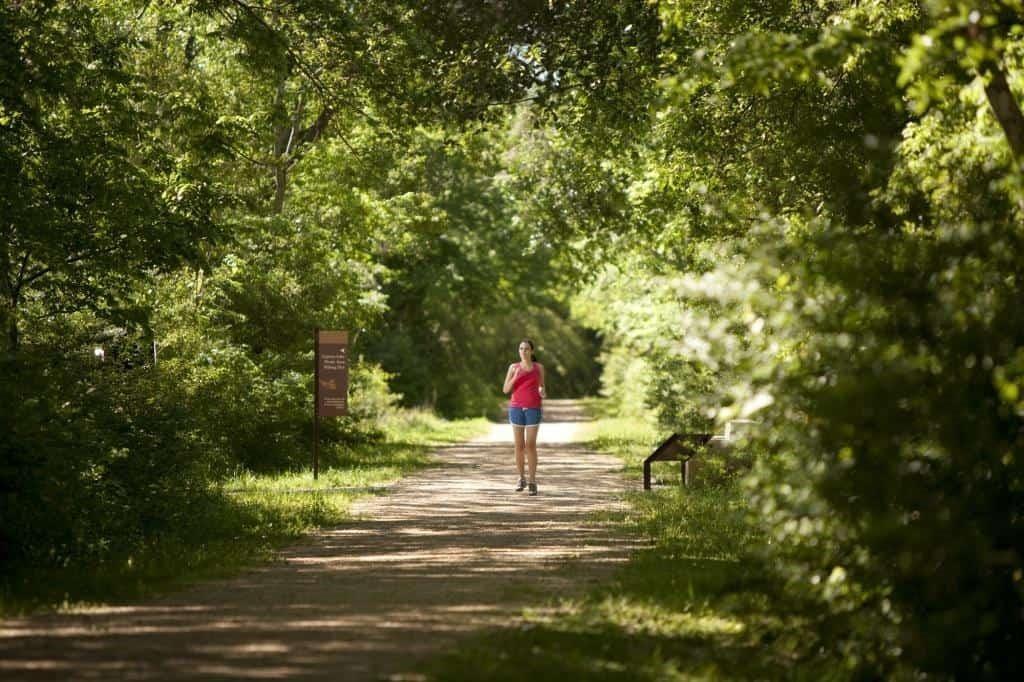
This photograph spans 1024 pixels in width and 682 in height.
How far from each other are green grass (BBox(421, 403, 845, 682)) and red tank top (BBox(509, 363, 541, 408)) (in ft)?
20.2

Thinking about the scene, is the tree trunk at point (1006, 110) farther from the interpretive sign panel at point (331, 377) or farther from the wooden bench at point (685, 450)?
the interpretive sign panel at point (331, 377)

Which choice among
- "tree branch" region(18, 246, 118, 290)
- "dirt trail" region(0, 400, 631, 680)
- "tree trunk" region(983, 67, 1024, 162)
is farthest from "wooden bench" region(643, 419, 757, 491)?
"tree branch" region(18, 246, 118, 290)

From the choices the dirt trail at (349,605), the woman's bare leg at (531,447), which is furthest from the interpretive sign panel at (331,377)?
the dirt trail at (349,605)

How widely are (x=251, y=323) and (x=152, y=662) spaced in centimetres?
1816

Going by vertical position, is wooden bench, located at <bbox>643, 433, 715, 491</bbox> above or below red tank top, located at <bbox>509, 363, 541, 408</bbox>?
below

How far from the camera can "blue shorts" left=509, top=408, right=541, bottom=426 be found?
18125 mm

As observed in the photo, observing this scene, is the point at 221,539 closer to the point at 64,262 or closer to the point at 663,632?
the point at 64,262

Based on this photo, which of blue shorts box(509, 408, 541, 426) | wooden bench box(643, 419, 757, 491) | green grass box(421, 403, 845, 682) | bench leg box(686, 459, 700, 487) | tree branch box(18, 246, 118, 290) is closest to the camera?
green grass box(421, 403, 845, 682)

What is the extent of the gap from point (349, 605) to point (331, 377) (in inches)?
496

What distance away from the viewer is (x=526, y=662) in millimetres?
7258

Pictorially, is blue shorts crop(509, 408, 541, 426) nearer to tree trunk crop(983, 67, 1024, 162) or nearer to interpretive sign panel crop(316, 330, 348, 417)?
interpretive sign panel crop(316, 330, 348, 417)

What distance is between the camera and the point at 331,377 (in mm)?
21281

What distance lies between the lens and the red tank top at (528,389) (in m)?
18.2

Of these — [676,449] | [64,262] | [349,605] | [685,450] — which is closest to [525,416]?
[676,449]
